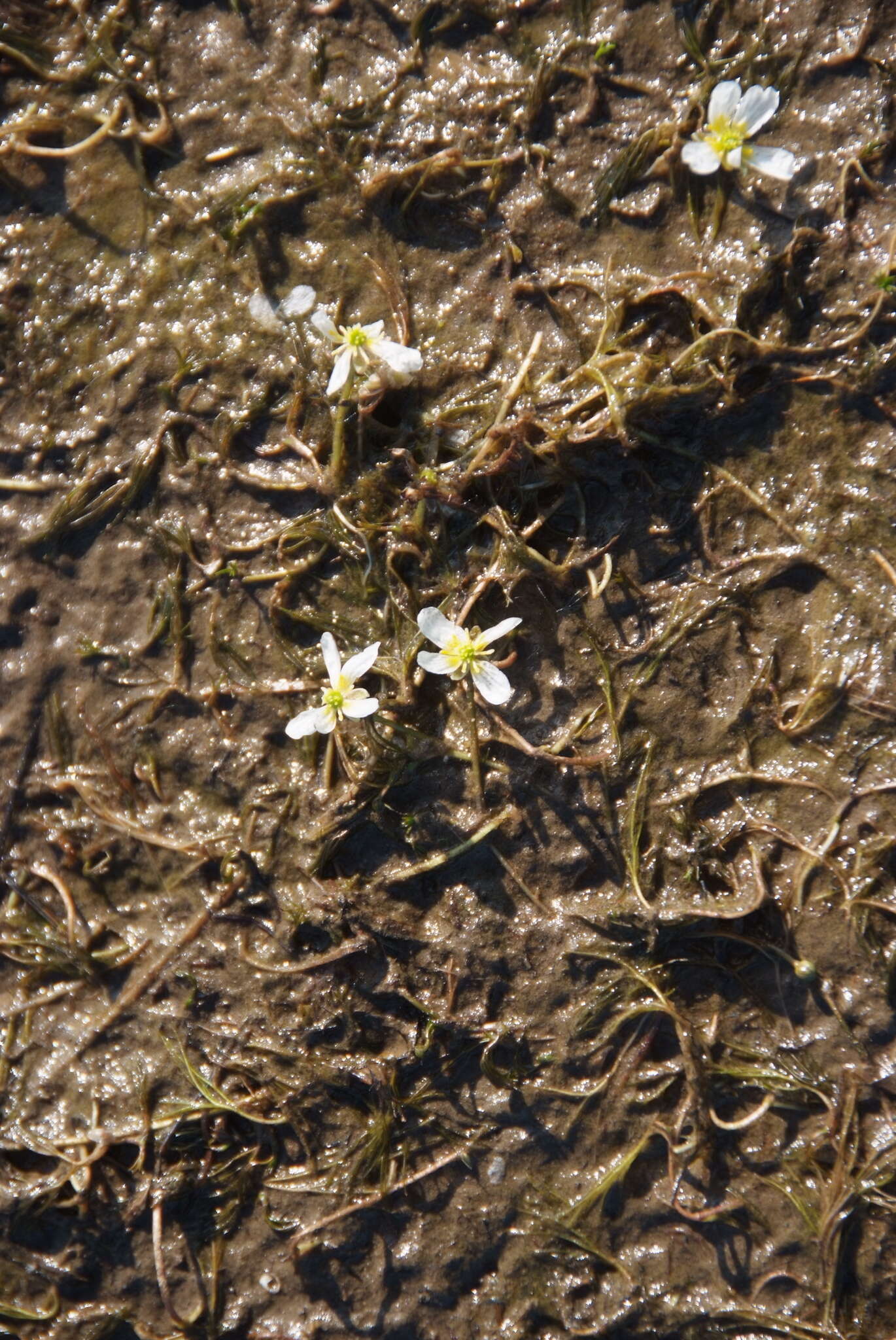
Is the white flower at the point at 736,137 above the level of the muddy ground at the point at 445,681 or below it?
above

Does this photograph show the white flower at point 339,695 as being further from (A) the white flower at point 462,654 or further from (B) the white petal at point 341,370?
(B) the white petal at point 341,370

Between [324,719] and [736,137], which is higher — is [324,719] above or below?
below

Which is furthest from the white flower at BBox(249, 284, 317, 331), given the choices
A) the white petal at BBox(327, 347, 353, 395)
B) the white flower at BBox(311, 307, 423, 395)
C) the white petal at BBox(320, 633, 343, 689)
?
the white petal at BBox(320, 633, 343, 689)

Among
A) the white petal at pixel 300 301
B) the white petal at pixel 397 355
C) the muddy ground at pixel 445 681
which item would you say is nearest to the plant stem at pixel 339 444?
the muddy ground at pixel 445 681

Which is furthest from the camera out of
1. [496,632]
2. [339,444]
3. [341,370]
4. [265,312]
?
[265,312]

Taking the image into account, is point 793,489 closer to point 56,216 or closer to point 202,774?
point 202,774

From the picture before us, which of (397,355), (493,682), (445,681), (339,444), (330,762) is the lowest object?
(330,762)

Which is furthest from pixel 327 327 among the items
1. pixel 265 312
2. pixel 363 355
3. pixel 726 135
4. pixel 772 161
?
pixel 772 161

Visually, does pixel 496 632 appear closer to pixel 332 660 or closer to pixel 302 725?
pixel 332 660
